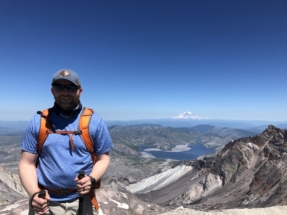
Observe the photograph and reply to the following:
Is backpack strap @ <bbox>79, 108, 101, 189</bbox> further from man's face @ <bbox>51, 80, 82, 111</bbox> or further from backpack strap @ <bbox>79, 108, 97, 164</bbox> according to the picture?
man's face @ <bbox>51, 80, 82, 111</bbox>

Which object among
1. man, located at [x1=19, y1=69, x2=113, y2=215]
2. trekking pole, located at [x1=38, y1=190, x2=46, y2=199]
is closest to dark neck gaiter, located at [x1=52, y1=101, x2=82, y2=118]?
man, located at [x1=19, y1=69, x2=113, y2=215]

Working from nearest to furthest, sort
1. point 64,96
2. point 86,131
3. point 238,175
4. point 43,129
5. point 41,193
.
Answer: point 41,193
point 43,129
point 86,131
point 64,96
point 238,175

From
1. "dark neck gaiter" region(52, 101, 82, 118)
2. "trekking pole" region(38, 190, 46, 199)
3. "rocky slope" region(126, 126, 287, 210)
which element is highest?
"dark neck gaiter" region(52, 101, 82, 118)

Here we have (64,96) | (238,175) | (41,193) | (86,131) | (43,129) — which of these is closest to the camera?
(41,193)

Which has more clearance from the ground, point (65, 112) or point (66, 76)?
point (66, 76)

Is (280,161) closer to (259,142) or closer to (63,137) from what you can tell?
(259,142)

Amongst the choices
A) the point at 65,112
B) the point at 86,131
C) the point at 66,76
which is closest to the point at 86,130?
the point at 86,131

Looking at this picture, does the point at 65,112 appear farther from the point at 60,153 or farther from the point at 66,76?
the point at 60,153

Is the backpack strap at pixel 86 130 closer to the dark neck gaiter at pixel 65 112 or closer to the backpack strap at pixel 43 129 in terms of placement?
the dark neck gaiter at pixel 65 112
